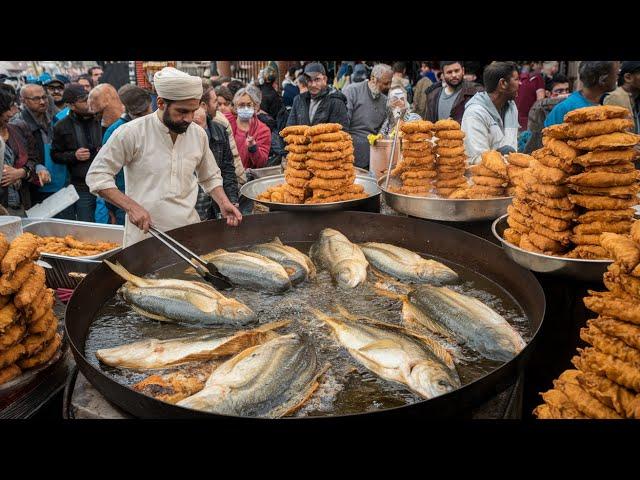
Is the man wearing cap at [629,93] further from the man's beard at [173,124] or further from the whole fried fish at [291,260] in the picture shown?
the man's beard at [173,124]

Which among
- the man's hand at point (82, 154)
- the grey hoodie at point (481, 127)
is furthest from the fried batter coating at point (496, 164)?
the man's hand at point (82, 154)

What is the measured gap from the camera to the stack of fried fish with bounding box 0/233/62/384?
253 cm

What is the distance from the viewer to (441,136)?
16.0ft

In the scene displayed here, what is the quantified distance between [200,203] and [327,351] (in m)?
4.14

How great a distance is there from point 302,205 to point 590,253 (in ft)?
8.51

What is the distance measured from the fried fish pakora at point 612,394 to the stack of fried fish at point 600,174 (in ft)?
4.33

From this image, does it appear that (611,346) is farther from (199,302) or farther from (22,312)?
(22,312)

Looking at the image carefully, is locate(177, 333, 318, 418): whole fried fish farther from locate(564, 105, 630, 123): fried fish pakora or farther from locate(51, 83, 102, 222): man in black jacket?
locate(51, 83, 102, 222): man in black jacket

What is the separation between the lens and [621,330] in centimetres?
182

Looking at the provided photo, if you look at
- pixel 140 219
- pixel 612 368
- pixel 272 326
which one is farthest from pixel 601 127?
pixel 140 219

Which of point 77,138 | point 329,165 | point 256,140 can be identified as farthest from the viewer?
point 256,140

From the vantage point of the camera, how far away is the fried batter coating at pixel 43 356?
272cm

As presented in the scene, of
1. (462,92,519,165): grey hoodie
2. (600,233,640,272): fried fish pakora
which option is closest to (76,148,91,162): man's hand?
(462,92,519,165): grey hoodie
